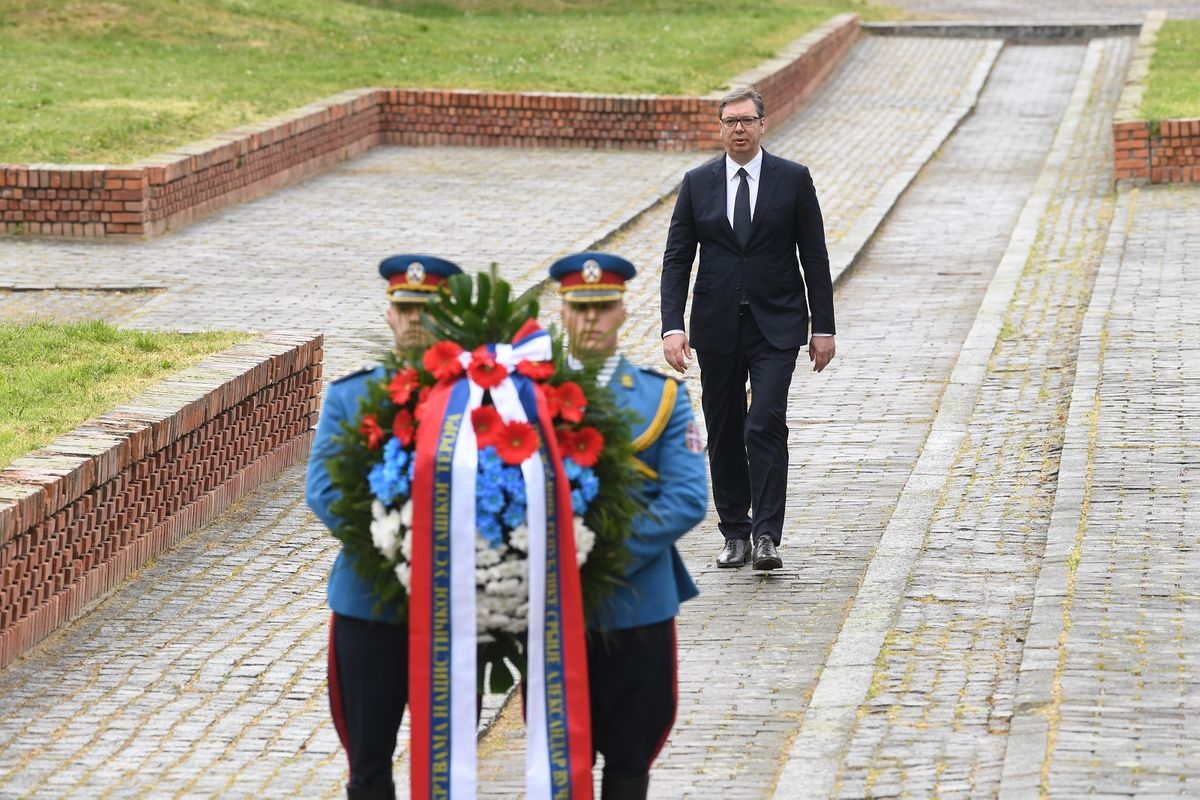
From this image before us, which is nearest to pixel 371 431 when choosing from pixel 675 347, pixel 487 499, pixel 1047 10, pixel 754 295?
pixel 487 499

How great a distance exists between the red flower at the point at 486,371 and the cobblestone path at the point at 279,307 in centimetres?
44

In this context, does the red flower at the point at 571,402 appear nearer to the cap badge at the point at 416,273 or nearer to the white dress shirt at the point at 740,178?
the cap badge at the point at 416,273

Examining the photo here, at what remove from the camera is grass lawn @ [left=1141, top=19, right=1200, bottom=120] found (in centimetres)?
1717

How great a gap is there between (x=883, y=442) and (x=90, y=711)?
4.63 meters

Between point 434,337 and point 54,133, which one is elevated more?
point 434,337

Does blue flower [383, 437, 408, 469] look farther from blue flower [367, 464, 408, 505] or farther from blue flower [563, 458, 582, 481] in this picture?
blue flower [563, 458, 582, 481]

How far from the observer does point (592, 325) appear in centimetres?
452

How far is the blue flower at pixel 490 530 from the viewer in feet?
13.8

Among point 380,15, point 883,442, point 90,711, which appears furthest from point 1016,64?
point 90,711

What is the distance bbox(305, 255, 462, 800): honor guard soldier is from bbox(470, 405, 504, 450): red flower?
0.33 metres

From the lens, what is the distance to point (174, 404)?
313 inches

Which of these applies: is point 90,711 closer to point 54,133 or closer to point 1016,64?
point 54,133

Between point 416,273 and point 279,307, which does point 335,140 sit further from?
point 416,273

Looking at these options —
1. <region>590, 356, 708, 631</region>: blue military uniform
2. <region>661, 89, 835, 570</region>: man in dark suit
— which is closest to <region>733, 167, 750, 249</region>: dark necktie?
<region>661, 89, 835, 570</region>: man in dark suit
